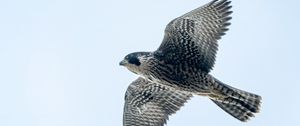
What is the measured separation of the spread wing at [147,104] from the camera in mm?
22469

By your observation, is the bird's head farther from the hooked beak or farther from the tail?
the tail

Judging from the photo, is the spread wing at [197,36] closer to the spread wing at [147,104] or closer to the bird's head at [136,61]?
the bird's head at [136,61]

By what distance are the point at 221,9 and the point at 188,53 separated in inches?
45.6

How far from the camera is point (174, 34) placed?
21344 mm

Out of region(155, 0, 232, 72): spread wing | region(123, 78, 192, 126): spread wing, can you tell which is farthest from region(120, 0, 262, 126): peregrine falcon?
region(123, 78, 192, 126): spread wing

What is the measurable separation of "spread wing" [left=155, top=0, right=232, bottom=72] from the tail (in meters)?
0.53

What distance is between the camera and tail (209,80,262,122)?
21.1m

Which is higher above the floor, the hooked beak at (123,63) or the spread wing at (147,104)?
the hooked beak at (123,63)

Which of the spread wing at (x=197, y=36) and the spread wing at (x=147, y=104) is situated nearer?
the spread wing at (x=197, y=36)

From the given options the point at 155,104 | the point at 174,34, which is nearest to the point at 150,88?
the point at 155,104

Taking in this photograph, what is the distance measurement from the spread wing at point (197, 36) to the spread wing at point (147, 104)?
1.24 metres

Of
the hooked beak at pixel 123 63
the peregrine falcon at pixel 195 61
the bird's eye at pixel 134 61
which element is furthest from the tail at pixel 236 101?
the hooked beak at pixel 123 63

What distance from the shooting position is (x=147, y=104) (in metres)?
22.8

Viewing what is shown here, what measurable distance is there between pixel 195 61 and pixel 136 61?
1.23 m
